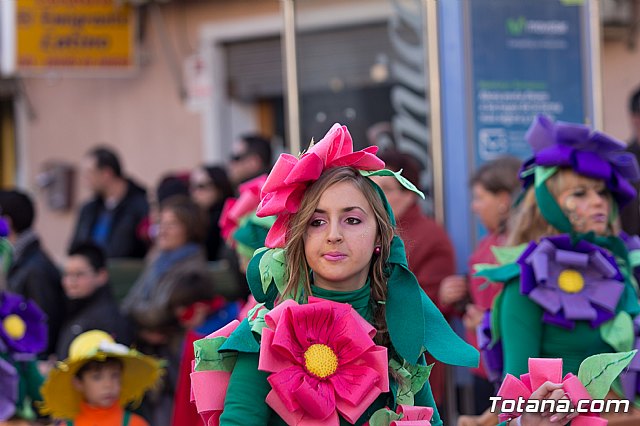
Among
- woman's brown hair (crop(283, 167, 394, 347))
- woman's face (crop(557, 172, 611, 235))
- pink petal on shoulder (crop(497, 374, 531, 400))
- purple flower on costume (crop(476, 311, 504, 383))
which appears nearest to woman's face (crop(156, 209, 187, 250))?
purple flower on costume (crop(476, 311, 504, 383))

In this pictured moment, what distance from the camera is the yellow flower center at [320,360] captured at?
304 cm

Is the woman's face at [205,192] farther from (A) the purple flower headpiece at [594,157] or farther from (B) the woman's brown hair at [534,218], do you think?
(A) the purple flower headpiece at [594,157]

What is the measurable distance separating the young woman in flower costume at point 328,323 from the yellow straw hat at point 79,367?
8.14ft

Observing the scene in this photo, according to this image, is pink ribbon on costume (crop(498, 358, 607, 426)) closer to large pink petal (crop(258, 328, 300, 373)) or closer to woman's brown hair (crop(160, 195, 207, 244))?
large pink petal (crop(258, 328, 300, 373))

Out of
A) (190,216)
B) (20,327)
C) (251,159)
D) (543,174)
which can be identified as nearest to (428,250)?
(543,174)

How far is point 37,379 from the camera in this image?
576 cm

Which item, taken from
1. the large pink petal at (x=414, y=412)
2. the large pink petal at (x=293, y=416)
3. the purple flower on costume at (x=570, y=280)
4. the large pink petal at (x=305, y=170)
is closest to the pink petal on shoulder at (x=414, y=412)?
the large pink petal at (x=414, y=412)

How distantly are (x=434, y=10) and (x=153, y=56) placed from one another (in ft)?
17.0

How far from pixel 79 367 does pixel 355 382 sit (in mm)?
2811

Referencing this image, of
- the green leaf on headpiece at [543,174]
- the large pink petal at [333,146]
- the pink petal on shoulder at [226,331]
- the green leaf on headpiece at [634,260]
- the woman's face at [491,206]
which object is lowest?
the green leaf on headpiece at [634,260]

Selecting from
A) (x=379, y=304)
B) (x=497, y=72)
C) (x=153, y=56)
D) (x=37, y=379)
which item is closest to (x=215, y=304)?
(x=37, y=379)

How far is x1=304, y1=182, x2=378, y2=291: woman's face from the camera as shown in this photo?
3.06 metres

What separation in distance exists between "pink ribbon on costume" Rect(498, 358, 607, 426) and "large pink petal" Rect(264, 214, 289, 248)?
0.72m

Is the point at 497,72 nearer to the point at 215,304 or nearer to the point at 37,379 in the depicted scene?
the point at 215,304
